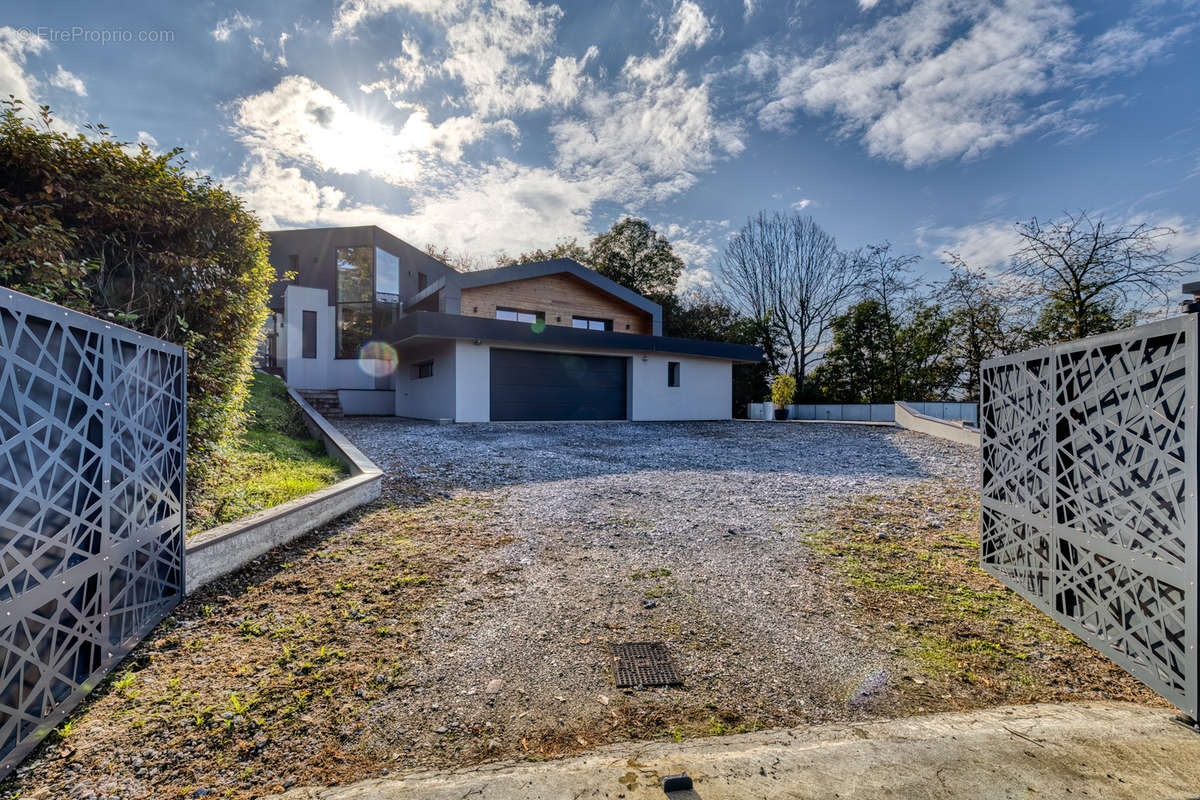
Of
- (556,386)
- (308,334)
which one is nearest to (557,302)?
(556,386)

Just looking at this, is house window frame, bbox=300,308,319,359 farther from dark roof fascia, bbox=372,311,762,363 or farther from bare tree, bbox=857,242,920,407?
bare tree, bbox=857,242,920,407

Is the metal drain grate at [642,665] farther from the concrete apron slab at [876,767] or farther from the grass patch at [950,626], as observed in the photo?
the grass patch at [950,626]

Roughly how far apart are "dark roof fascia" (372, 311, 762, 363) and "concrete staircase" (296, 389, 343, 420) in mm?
2813

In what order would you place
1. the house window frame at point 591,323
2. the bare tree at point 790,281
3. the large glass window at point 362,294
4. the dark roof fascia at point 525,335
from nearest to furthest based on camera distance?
the dark roof fascia at point 525,335
the house window frame at point 591,323
the large glass window at point 362,294
the bare tree at point 790,281

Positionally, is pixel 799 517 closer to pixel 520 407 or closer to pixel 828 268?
pixel 520 407

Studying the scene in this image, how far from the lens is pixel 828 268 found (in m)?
27.5

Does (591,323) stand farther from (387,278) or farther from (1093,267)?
(1093,267)

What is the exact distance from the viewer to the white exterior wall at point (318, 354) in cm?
1881

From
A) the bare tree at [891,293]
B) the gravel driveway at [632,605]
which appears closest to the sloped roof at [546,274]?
the gravel driveway at [632,605]

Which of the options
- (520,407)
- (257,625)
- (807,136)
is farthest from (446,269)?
(257,625)

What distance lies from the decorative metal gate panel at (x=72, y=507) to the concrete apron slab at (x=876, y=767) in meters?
1.34

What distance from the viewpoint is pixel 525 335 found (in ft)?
45.1

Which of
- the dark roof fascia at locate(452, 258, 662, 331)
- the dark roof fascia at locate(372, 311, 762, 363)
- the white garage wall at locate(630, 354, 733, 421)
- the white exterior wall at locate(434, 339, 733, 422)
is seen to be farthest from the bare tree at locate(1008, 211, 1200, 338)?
the dark roof fascia at locate(452, 258, 662, 331)

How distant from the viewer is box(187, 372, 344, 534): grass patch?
4336 mm
